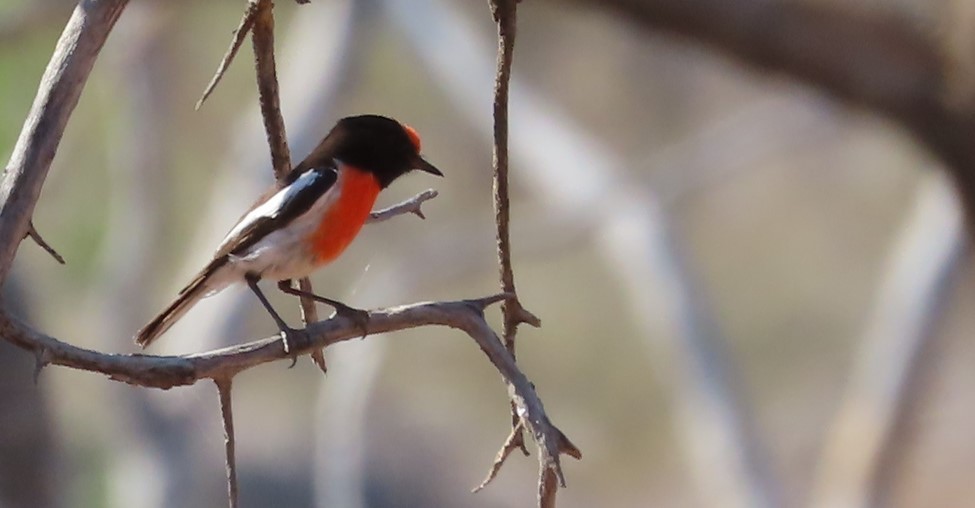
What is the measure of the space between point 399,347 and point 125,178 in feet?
10.9

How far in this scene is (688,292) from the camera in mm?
4246

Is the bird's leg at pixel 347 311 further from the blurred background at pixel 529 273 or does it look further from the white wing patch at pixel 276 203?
the blurred background at pixel 529 273

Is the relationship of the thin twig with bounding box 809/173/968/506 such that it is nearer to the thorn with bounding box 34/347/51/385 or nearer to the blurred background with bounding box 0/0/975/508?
the blurred background with bounding box 0/0/975/508

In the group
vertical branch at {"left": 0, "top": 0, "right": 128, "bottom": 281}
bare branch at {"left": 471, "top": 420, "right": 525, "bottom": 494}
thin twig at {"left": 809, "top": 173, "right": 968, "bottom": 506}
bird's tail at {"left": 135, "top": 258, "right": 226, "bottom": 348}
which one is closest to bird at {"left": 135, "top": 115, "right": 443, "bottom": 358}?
bird's tail at {"left": 135, "top": 258, "right": 226, "bottom": 348}

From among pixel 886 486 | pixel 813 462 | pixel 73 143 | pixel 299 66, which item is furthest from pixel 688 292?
pixel 813 462

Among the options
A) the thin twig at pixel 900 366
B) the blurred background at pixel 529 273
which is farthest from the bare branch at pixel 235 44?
the thin twig at pixel 900 366

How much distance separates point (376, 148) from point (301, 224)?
15 cm

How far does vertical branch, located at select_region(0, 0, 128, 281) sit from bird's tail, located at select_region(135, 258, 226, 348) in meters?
0.37

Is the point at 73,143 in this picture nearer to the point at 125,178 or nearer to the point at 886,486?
the point at 125,178

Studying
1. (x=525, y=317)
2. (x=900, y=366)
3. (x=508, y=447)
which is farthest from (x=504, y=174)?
(x=900, y=366)

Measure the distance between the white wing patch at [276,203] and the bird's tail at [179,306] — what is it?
0.04m

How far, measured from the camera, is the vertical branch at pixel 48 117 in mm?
837

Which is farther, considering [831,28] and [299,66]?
[299,66]

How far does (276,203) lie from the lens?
1.33m
